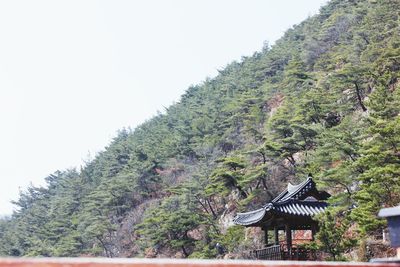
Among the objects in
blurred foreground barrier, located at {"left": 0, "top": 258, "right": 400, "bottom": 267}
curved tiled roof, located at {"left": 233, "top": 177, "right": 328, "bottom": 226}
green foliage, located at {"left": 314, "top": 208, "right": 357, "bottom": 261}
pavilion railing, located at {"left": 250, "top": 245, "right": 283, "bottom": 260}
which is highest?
curved tiled roof, located at {"left": 233, "top": 177, "right": 328, "bottom": 226}

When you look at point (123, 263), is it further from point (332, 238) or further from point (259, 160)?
point (259, 160)

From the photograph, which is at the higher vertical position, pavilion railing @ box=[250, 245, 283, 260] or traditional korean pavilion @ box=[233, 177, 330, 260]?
traditional korean pavilion @ box=[233, 177, 330, 260]

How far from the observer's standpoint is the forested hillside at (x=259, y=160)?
16.3 meters

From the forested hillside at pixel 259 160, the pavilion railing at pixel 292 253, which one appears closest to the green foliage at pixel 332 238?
the forested hillside at pixel 259 160

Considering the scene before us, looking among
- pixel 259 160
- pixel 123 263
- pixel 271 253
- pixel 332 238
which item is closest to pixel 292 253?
pixel 271 253

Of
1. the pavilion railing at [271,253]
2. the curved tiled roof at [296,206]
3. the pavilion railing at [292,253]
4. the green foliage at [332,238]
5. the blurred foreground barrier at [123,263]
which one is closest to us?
the blurred foreground barrier at [123,263]

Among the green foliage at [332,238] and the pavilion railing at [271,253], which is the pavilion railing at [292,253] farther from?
the green foliage at [332,238]

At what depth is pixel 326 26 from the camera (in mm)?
45781

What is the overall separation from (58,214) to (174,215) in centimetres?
2378

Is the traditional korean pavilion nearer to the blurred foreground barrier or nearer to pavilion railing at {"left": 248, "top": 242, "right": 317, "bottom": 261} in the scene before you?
pavilion railing at {"left": 248, "top": 242, "right": 317, "bottom": 261}

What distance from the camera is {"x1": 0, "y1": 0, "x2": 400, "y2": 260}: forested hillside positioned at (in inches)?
643

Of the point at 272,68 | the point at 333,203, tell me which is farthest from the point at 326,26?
the point at 333,203

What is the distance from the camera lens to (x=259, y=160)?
33.2 metres

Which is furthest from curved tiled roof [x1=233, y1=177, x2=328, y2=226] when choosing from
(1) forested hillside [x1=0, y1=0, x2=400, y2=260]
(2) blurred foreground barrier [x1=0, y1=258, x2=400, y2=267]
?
(2) blurred foreground barrier [x1=0, y1=258, x2=400, y2=267]
